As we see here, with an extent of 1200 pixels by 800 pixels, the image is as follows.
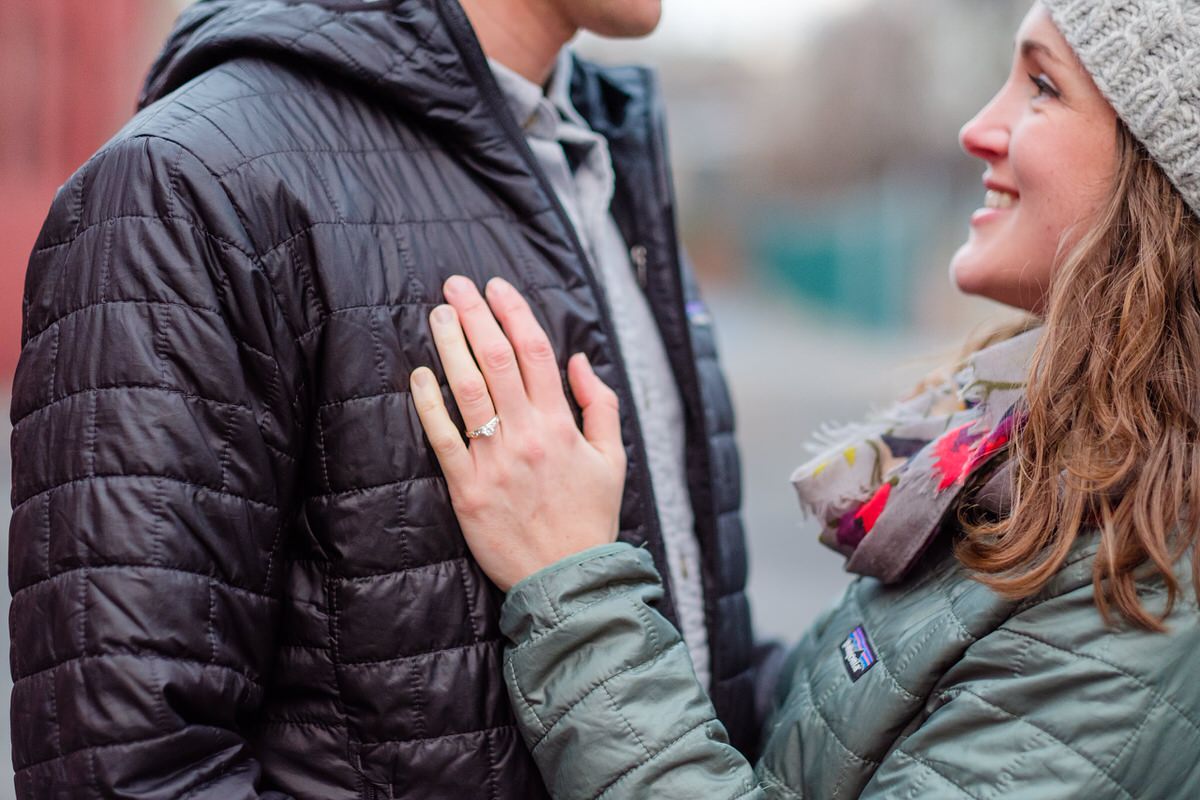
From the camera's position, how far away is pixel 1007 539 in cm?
161

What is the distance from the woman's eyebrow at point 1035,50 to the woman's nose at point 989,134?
99mm

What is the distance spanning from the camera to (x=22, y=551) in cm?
143

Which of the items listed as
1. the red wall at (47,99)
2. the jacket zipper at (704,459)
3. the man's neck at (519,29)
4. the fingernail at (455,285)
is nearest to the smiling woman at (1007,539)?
the fingernail at (455,285)

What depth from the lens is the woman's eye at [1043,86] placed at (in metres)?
1.84

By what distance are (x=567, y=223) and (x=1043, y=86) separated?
79cm

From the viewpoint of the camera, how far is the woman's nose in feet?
6.39

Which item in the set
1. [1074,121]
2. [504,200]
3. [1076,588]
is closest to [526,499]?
[504,200]

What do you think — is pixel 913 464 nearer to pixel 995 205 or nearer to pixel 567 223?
pixel 995 205

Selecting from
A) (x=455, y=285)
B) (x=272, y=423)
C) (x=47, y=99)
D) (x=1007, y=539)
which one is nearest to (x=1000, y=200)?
(x=1007, y=539)

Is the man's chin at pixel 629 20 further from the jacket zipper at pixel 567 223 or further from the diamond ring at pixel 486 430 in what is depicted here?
the diamond ring at pixel 486 430

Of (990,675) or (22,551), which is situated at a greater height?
(22,551)

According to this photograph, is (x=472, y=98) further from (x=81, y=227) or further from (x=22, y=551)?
(x=22, y=551)

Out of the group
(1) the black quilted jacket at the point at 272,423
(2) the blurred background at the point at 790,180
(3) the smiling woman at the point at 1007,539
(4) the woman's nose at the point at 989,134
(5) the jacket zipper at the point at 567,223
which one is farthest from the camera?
(2) the blurred background at the point at 790,180

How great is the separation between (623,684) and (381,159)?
811 mm
